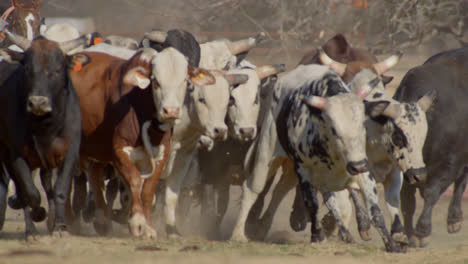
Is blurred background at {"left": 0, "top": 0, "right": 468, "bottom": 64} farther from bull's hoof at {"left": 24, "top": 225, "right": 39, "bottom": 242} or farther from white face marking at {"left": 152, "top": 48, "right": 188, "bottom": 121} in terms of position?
bull's hoof at {"left": 24, "top": 225, "right": 39, "bottom": 242}

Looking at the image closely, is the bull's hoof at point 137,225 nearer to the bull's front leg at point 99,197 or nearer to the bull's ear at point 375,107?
the bull's front leg at point 99,197

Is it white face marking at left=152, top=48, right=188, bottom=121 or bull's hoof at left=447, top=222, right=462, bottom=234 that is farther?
bull's hoof at left=447, top=222, right=462, bottom=234

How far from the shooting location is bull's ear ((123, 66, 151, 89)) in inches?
294

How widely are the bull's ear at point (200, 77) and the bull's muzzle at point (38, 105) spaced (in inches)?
58.3

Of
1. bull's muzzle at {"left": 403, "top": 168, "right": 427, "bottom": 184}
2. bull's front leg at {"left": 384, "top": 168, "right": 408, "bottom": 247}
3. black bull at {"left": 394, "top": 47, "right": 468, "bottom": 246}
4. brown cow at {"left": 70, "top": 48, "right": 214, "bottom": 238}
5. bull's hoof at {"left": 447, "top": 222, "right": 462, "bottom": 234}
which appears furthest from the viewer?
bull's hoof at {"left": 447, "top": 222, "right": 462, "bottom": 234}

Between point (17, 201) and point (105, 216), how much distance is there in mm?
889

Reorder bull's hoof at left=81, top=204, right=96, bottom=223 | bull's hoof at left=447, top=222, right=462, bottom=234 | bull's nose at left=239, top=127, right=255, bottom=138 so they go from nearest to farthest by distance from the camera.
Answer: bull's nose at left=239, top=127, right=255, bottom=138, bull's hoof at left=81, top=204, right=96, bottom=223, bull's hoof at left=447, top=222, right=462, bottom=234

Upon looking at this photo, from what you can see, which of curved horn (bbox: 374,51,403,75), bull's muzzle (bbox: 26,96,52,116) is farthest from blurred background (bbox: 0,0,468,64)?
bull's muzzle (bbox: 26,96,52,116)

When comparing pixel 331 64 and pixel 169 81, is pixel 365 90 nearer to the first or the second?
pixel 331 64

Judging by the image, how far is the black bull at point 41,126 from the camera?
22.9 ft

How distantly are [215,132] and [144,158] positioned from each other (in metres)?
0.75

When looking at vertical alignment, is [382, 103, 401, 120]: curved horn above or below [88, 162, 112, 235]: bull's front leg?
above

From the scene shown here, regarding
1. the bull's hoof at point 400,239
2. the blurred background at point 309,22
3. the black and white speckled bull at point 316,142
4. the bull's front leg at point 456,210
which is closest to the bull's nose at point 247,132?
the black and white speckled bull at point 316,142

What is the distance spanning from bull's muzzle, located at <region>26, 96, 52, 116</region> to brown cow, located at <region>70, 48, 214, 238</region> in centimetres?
73
